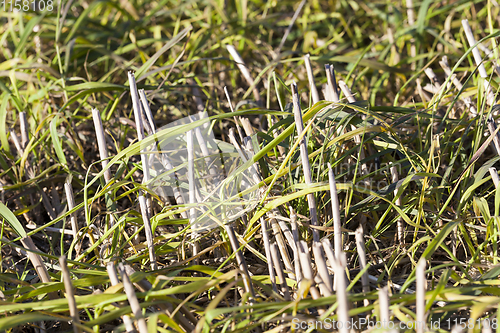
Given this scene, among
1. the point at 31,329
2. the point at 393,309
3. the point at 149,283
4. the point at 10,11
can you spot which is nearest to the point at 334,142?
the point at 393,309

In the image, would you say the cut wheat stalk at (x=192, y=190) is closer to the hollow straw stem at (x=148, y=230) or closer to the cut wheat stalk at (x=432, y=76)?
the hollow straw stem at (x=148, y=230)

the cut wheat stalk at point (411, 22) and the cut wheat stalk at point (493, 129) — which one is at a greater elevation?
the cut wheat stalk at point (411, 22)

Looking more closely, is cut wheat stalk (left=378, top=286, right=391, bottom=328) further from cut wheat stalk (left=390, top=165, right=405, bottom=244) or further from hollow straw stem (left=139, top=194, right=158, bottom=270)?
hollow straw stem (left=139, top=194, right=158, bottom=270)

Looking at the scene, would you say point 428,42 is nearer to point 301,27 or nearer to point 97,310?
point 301,27

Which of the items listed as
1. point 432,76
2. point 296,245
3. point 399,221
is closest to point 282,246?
point 296,245

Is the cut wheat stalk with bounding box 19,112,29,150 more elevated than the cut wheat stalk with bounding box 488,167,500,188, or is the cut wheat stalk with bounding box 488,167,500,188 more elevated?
the cut wheat stalk with bounding box 19,112,29,150

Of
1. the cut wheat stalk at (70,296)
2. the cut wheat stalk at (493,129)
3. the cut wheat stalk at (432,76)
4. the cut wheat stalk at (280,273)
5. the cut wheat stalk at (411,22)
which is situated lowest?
the cut wheat stalk at (280,273)

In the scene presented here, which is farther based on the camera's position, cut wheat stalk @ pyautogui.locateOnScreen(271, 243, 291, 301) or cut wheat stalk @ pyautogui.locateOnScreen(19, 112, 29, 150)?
cut wheat stalk @ pyautogui.locateOnScreen(19, 112, 29, 150)

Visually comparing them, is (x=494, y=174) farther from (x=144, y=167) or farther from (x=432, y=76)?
(x=144, y=167)

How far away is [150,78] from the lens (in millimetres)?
1526

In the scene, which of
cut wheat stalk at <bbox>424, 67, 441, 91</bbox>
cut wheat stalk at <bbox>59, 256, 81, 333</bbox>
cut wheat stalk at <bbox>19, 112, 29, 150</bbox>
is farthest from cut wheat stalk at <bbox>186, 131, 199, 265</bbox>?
cut wheat stalk at <bbox>424, 67, 441, 91</bbox>

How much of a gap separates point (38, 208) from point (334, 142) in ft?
3.13

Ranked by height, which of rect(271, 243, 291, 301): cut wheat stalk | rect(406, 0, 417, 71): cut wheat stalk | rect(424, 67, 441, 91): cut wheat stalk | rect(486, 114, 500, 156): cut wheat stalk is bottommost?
rect(271, 243, 291, 301): cut wheat stalk

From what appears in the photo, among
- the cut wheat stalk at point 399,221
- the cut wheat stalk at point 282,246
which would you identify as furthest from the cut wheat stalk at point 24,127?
the cut wheat stalk at point 399,221
